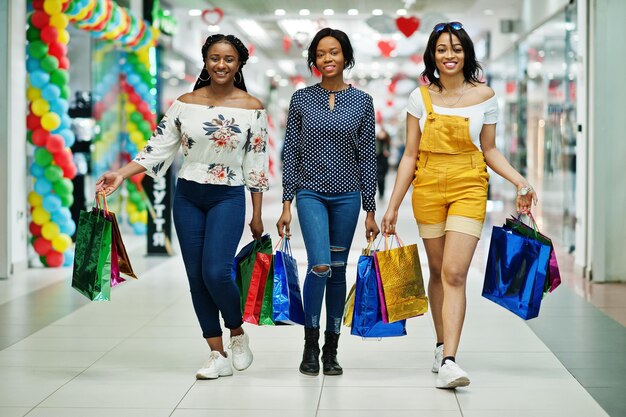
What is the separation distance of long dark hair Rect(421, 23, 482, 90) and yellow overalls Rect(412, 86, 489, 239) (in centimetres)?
13

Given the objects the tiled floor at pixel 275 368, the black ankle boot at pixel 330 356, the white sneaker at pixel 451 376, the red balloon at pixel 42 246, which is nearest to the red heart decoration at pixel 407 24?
the red balloon at pixel 42 246

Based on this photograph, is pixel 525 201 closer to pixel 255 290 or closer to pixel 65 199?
pixel 255 290

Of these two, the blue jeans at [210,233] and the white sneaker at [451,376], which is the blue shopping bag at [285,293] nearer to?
the blue jeans at [210,233]

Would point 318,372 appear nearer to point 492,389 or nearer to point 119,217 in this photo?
point 492,389

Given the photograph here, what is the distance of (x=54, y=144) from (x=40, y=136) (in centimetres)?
13

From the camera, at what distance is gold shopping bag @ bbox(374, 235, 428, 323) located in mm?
4195

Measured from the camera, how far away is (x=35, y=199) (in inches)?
328

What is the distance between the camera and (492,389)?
13.3ft

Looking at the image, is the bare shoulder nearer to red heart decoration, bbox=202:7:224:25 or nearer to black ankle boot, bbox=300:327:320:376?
black ankle boot, bbox=300:327:320:376

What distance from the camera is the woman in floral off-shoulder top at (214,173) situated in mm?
4156

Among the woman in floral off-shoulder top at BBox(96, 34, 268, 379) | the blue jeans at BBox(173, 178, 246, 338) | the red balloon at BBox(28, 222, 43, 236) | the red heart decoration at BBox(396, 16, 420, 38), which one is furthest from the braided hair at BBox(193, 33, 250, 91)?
the red heart decoration at BBox(396, 16, 420, 38)

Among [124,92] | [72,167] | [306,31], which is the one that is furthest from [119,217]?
[306,31]
